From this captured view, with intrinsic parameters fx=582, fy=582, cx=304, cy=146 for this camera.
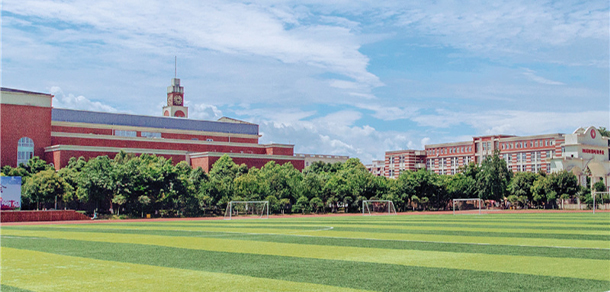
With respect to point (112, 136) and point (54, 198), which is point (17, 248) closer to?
point (54, 198)

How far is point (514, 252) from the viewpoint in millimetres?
16578

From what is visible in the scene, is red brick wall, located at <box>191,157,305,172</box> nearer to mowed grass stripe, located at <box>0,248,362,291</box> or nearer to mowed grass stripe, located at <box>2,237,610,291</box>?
mowed grass stripe, located at <box>2,237,610,291</box>

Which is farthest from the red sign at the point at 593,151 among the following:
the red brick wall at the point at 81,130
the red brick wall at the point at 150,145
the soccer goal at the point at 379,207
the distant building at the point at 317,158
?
the red brick wall at the point at 81,130

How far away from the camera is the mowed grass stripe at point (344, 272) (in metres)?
11.1

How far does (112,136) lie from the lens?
305 feet

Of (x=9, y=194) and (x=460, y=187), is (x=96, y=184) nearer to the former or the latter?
(x=9, y=194)

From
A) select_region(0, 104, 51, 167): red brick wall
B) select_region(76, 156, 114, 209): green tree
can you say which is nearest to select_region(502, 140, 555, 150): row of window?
select_region(76, 156, 114, 209): green tree

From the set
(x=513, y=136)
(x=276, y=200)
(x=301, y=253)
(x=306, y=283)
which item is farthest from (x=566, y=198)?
(x=306, y=283)

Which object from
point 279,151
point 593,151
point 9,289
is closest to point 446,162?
point 593,151

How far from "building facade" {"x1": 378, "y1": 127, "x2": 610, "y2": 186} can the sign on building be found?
222 ft

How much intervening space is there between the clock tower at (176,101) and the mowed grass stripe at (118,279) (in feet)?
406

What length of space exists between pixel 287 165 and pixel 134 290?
3088 inches

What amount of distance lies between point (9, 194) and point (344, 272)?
4663 centimetres

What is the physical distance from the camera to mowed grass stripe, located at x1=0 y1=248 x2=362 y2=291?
36.4ft
